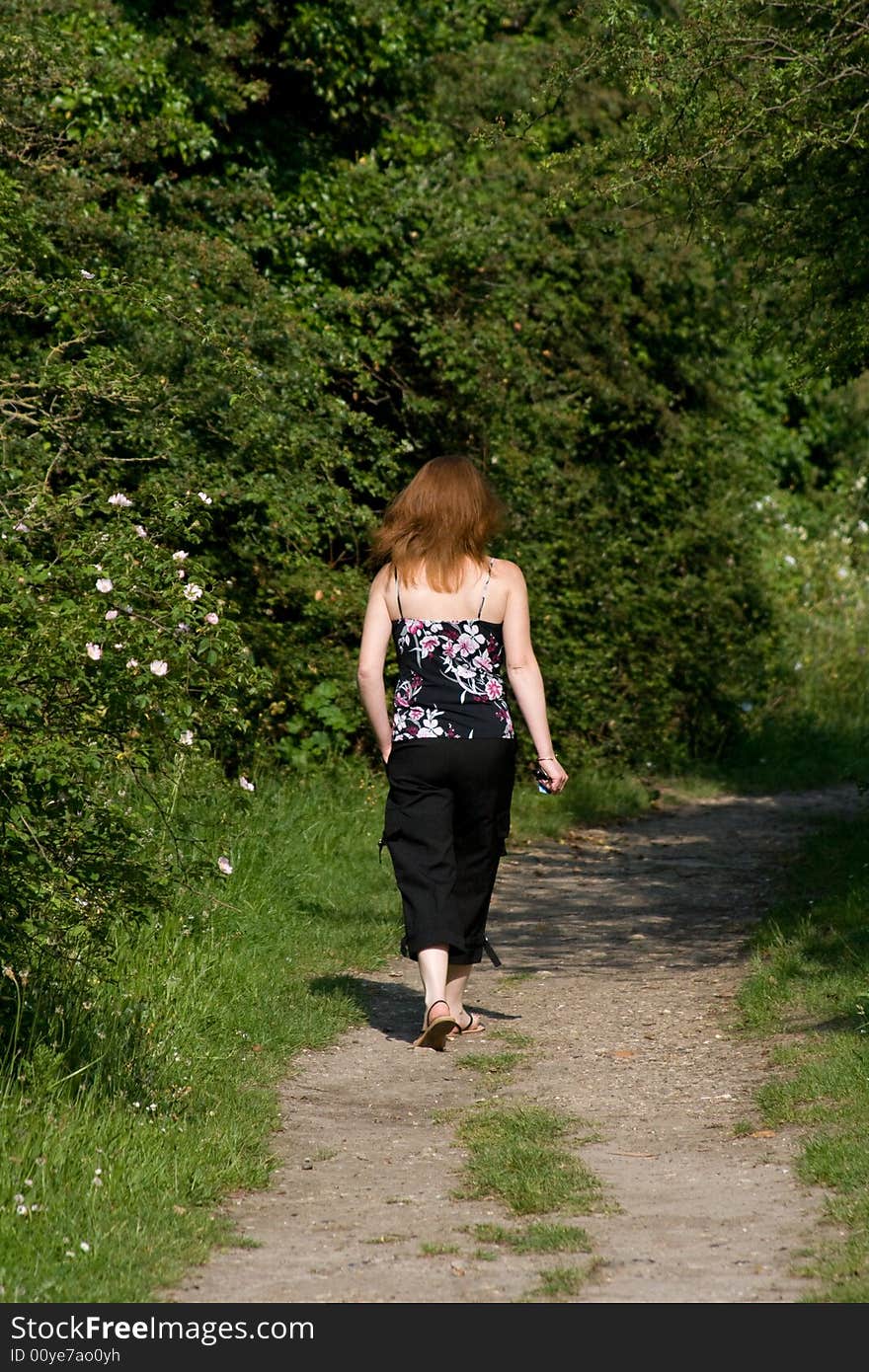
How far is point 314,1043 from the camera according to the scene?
21.3 ft

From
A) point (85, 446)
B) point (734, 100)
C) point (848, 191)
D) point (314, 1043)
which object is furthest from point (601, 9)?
point (314, 1043)

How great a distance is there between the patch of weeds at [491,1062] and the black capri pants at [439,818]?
1.22ft

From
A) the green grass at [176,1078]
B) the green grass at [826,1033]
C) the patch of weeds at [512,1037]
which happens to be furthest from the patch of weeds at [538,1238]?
the patch of weeds at [512,1037]

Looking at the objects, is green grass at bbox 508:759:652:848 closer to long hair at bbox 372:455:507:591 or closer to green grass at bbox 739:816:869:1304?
green grass at bbox 739:816:869:1304

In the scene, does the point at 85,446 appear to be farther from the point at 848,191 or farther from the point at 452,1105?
the point at 452,1105

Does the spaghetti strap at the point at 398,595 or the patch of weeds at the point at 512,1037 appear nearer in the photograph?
the spaghetti strap at the point at 398,595

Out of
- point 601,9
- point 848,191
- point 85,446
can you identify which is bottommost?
point 85,446

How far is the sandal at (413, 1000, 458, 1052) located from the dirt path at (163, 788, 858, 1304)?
7 centimetres

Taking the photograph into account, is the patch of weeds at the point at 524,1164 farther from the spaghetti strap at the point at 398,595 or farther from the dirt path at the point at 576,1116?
the spaghetti strap at the point at 398,595

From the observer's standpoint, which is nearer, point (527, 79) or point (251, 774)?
point (251, 774)

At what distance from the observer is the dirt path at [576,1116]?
4.12 meters

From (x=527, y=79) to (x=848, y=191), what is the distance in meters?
6.71

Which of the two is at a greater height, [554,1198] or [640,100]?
[640,100]

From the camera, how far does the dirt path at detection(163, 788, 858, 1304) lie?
162 inches
